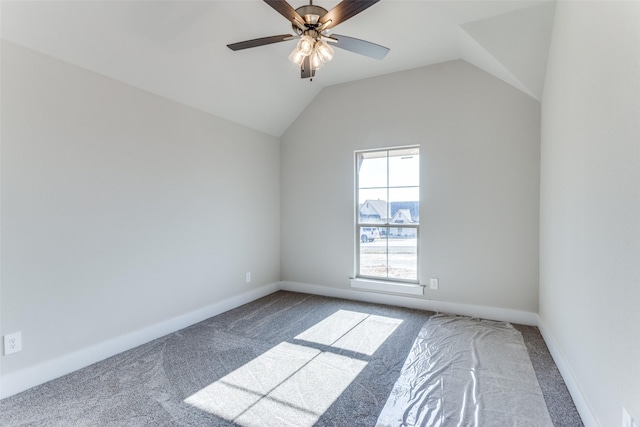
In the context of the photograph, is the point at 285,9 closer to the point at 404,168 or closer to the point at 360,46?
the point at 360,46

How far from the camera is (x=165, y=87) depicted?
2.89 meters

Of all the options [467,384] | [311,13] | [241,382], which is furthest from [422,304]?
[311,13]

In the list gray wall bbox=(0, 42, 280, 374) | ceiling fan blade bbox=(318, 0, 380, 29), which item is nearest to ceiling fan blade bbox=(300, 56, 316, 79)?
ceiling fan blade bbox=(318, 0, 380, 29)

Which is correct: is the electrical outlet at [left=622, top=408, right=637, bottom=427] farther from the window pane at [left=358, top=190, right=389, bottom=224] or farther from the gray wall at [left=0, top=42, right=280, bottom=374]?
the gray wall at [left=0, top=42, right=280, bottom=374]

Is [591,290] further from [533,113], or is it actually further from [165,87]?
[165,87]

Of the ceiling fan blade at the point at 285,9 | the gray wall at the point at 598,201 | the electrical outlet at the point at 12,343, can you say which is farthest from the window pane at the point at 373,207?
the electrical outlet at the point at 12,343

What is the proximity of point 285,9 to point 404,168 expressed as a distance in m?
2.41

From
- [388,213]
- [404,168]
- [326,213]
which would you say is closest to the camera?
[404,168]

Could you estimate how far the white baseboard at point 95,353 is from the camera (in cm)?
204

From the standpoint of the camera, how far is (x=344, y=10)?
195 centimetres

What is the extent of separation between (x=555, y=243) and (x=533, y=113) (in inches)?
56.4

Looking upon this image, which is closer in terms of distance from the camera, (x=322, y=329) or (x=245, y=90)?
(x=322, y=329)

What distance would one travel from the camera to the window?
3801 mm

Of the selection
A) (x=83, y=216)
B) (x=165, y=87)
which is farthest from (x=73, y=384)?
(x=165, y=87)
